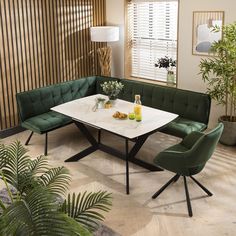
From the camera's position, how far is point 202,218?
12.3ft

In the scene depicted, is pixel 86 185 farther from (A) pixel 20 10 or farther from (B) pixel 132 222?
(A) pixel 20 10

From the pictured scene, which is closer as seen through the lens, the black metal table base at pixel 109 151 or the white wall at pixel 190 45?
the black metal table base at pixel 109 151

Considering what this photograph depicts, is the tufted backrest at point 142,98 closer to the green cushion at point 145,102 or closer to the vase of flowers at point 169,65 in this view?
the green cushion at point 145,102

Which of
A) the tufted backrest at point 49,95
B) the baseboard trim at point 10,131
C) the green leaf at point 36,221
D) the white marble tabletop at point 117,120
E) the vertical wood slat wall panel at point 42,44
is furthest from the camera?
the baseboard trim at point 10,131

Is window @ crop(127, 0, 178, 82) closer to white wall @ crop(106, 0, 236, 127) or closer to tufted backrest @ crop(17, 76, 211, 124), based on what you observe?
white wall @ crop(106, 0, 236, 127)

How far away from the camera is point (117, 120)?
179 inches

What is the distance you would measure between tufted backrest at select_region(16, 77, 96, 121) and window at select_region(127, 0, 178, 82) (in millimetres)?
1073

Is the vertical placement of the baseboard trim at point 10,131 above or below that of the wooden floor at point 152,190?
above

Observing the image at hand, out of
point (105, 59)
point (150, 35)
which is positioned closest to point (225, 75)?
point (150, 35)

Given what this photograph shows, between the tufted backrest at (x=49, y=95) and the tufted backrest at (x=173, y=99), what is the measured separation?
0.67 meters

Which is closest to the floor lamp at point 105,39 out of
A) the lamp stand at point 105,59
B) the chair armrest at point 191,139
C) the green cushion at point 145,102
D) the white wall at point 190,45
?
the lamp stand at point 105,59

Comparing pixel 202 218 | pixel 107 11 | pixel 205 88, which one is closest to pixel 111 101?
pixel 205 88

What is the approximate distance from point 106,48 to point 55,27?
1.02 m

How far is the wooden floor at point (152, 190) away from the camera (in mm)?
3637
